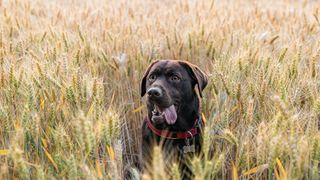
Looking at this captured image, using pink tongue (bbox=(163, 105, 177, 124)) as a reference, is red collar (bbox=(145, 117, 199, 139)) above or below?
below

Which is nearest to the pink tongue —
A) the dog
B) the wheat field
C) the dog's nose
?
the dog

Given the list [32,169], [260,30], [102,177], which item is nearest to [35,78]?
[32,169]

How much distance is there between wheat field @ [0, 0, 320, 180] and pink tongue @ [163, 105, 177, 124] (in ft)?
0.93

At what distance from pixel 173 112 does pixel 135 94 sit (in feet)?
2.45

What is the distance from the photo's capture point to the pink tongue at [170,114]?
120 inches

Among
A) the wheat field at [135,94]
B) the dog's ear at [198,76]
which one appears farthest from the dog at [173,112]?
the wheat field at [135,94]

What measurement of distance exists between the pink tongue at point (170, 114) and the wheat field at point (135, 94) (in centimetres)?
28

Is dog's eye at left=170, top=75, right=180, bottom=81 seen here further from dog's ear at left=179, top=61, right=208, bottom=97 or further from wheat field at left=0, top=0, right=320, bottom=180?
wheat field at left=0, top=0, right=320, bottom=180

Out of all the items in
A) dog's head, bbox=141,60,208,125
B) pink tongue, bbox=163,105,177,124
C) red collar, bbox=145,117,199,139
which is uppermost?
dog's head, bbox=141,60,208,125

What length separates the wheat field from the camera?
1960mm

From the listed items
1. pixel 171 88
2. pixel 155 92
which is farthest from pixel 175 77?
pixel 155 92

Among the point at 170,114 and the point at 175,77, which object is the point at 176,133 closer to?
the point at 170,114

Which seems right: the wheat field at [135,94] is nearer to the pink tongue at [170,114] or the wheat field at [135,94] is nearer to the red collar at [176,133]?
the red collar at [176,133]

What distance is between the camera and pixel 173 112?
3.14 meters
